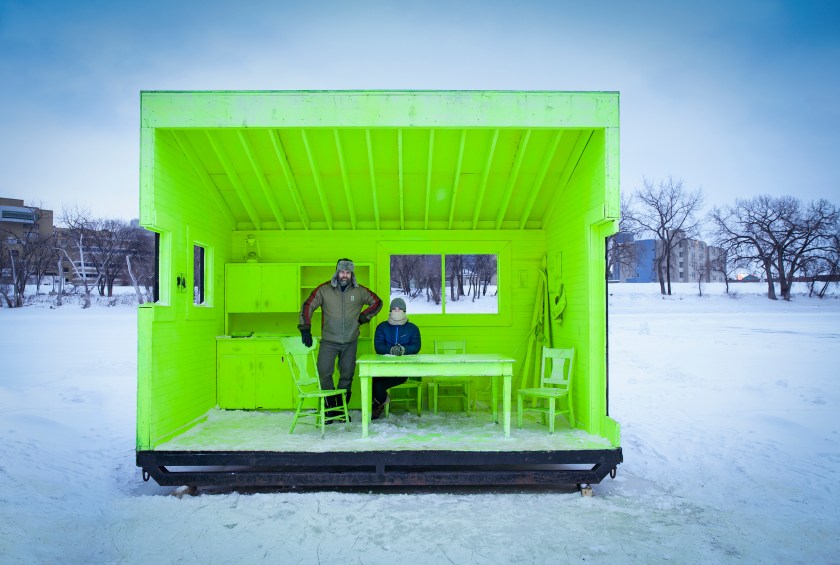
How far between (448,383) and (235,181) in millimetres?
3931

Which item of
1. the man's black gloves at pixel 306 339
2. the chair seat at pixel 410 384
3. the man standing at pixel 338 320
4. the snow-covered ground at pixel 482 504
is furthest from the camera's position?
the chair seat at pixel 410 384

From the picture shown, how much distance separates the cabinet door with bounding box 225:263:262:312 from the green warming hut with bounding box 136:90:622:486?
0.02 metres

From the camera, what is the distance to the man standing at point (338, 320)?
7.37m

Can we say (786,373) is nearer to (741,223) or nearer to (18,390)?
(18,390)

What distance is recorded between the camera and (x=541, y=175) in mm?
7516

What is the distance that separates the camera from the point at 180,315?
6820 millimetres

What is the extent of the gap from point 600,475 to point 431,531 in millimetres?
1956

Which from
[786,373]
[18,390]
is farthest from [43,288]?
[786,373]

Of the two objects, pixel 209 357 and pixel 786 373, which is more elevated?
pixel 209 357

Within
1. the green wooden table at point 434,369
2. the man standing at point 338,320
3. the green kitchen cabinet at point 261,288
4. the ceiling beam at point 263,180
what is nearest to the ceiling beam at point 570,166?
the green wooden table at point 434,369

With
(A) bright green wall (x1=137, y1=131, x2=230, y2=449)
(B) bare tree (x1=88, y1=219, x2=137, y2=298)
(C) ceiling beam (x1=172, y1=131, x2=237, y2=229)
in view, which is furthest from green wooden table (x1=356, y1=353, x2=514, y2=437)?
(B) bare tree (x1=88, y1=219, x2=137, y2=298)

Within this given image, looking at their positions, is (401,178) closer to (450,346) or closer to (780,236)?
(450,346)

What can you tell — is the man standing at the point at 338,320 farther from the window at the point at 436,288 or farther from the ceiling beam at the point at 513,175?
the ceiling beam at the point at 513,175

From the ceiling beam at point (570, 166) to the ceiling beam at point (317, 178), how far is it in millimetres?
3122
